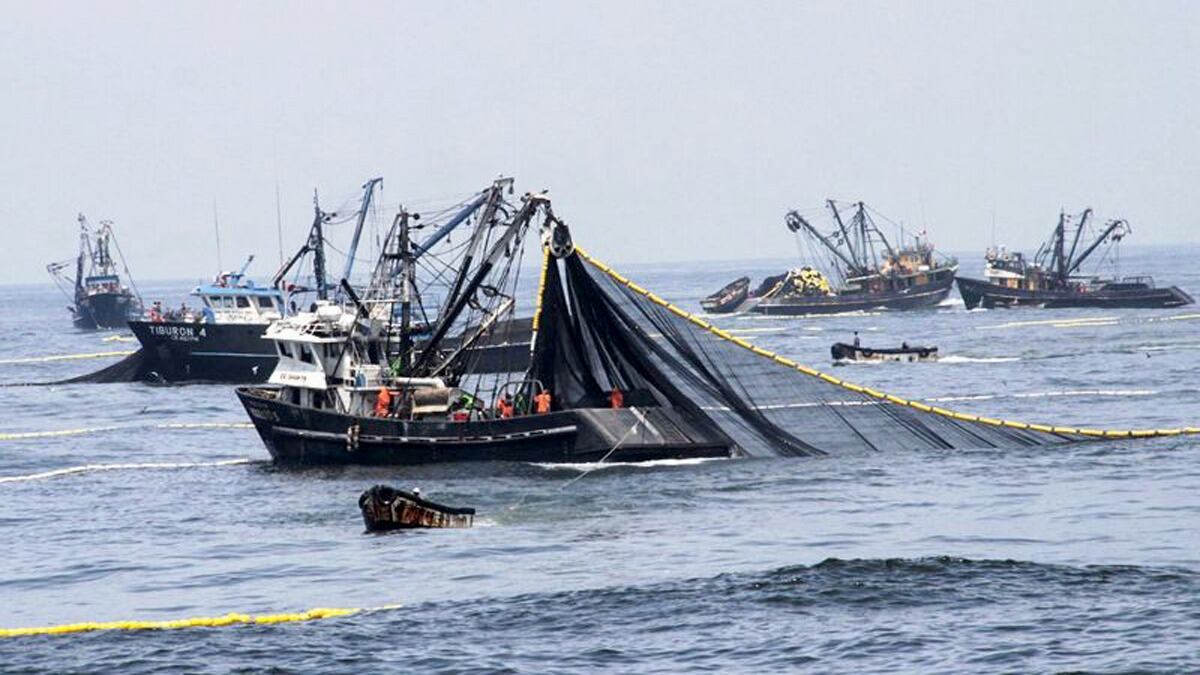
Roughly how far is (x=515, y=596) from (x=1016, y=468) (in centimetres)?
2030

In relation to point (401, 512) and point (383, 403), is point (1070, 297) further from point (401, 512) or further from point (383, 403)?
point (401, 512)

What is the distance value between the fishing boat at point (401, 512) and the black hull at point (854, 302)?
120 m

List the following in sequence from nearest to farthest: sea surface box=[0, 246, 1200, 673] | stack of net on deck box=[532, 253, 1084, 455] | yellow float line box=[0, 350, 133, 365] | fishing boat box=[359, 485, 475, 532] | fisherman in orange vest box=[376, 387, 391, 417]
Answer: sea surface box=[0, 246, 1200, 673] < fishing boat box=[359, 485, 475, 532] < stack of net on deck box=[532, 253, 1084, 455] < fisherman in orange vest box=[376, 387, 391, 417] < yellow float line box=[0, 350, 133, 365]

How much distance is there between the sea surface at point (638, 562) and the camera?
1264 inches

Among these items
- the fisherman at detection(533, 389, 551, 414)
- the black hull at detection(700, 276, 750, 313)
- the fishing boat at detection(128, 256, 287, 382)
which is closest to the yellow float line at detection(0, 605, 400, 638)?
the fisherman at detection(533, 389, 551, 414)

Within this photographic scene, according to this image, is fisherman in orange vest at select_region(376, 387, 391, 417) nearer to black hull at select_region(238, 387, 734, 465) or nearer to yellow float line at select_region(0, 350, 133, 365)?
black hull at select_region(238, 387, 734, 465)

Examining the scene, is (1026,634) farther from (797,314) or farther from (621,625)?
(797,314)

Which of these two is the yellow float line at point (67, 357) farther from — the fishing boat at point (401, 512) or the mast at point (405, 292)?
the fishing boat at point (401, 512)

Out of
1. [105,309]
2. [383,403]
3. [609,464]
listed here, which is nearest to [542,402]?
[609,464]

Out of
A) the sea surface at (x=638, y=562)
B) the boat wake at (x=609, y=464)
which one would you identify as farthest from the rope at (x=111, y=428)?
the boat wake at (x=609, y=464)

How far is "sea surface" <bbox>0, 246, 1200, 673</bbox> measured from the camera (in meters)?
32.1

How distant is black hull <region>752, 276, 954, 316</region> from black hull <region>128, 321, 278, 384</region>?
72393mm

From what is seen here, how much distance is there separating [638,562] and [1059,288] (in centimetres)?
11809

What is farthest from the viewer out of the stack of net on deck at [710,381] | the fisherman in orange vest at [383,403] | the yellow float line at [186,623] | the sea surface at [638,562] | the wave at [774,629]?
the fisherman in orange vest at [383,403]
